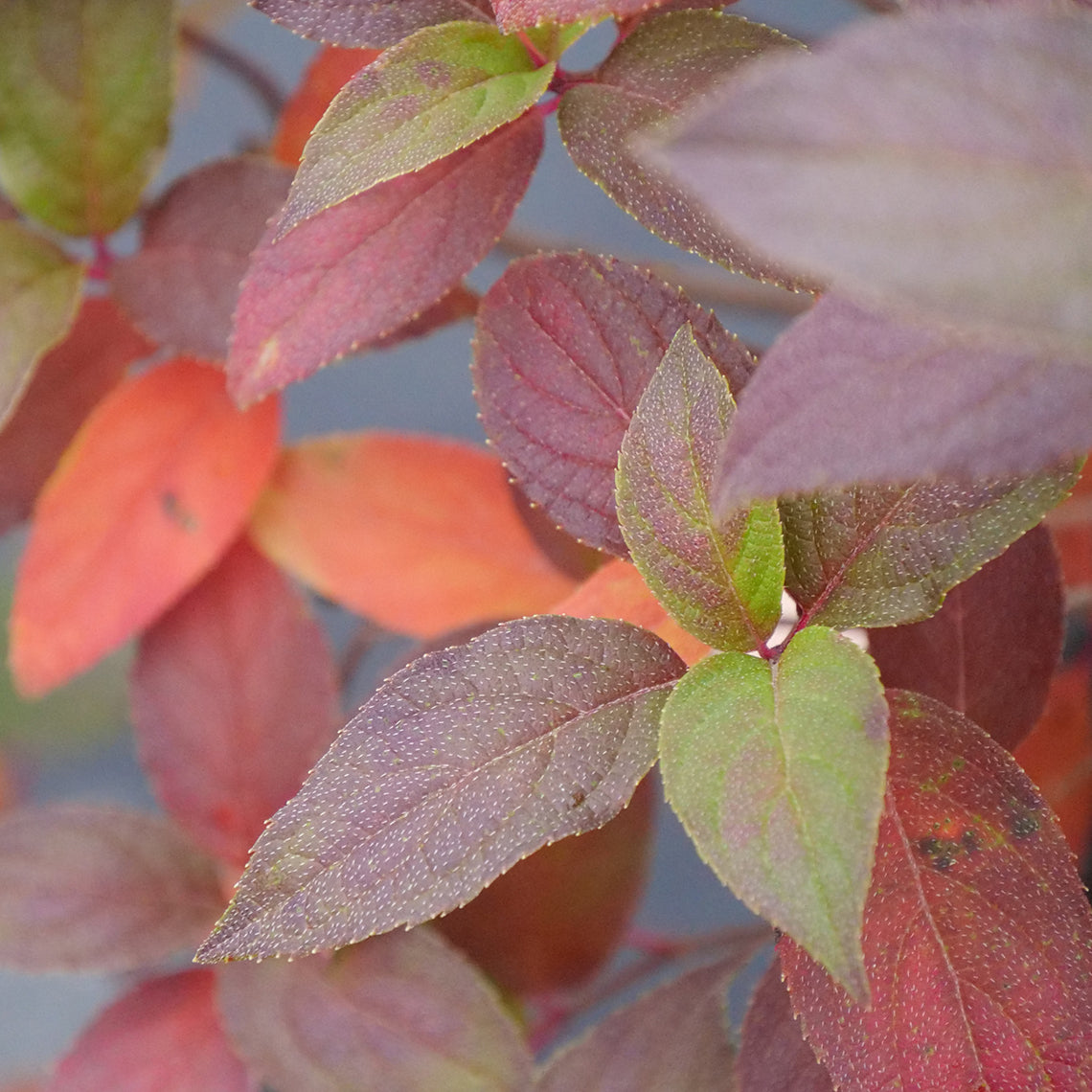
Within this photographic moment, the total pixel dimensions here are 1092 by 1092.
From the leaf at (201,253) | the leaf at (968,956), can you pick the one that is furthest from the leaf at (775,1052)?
the leaf at (201,253)

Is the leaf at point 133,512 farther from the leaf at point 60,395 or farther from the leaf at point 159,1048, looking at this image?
the leaf at point 159,1048

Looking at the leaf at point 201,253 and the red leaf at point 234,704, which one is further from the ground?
the leaf at point 201,253

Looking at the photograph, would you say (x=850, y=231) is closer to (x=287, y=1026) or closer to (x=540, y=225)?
(x=287, y=1026)

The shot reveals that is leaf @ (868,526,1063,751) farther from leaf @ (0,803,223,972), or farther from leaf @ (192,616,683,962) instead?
leaf @ (0,803,223,972)

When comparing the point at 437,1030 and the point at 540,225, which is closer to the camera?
the point at 437,1030

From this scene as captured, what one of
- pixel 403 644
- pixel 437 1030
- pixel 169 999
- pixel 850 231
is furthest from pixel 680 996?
pixel 403 644

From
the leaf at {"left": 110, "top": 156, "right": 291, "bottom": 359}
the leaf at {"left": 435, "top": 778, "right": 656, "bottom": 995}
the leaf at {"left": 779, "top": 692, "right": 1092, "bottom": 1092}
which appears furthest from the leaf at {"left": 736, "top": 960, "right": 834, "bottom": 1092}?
the leaf at {"left": 110, "top": 156, "right": 291, "bottom": 359}
